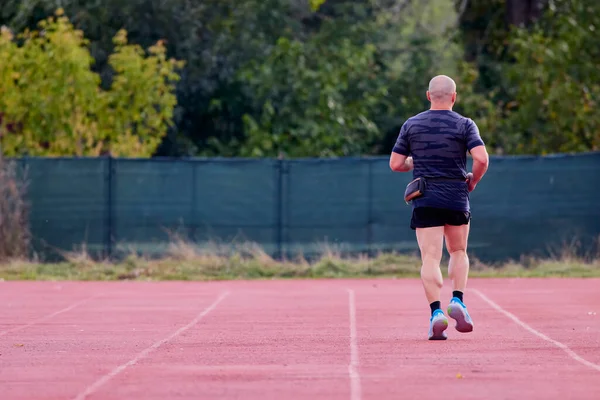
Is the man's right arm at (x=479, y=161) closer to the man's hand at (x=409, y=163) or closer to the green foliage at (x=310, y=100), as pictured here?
the man's hand at (x=409, y=163)

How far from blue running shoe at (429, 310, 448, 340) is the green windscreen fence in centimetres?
1299

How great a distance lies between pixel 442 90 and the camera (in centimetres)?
1043

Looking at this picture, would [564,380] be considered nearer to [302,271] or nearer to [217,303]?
[217,303]

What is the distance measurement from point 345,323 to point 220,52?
75.9 ft

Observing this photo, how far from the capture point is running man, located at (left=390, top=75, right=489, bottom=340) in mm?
10305

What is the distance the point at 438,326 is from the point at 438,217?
858 mm

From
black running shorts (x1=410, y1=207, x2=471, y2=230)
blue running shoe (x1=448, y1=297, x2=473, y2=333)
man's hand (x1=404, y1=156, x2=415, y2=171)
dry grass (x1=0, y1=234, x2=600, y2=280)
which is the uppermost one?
man's hand (x1=404, y1=156, x2=415, y2=171)

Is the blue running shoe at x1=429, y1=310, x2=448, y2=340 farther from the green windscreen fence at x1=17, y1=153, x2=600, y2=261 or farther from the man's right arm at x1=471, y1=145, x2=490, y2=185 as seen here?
the green windscreen fence at x1=17, y1=153, x2=600, y2=261

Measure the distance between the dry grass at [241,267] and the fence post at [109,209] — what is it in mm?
337

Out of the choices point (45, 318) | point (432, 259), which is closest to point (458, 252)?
point (432, 259)

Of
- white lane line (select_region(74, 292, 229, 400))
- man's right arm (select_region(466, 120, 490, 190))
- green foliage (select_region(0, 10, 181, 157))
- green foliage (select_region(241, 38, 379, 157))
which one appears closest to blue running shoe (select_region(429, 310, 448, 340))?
man's right arm (select_region(466, 120, 490, 190))

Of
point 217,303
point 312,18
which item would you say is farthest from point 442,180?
point 312,18

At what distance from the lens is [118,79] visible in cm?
2856

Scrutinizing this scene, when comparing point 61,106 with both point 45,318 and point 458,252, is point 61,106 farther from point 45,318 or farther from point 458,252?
point 458,252
